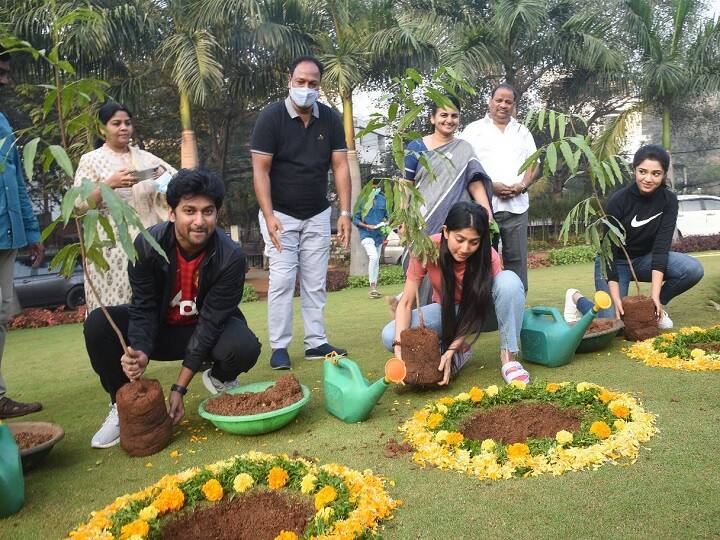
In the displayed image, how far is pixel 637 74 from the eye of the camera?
14.0m

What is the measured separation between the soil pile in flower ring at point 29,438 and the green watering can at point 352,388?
1.19m

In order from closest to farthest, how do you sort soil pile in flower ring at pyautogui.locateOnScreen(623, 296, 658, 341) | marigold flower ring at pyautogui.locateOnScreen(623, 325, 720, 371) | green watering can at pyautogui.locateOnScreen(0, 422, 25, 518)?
1. green watering can at pyautogui.locateOnScreen(0, 422, 25, 518)
2. marigold flower ring at pyautogui.locateOnScreen(623, 325, 720, 371)
3. soil pile in flower ring at pyautogui.locateOnScreen(623, 296, 658, 341)

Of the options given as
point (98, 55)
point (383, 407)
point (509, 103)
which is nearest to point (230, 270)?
point (383, 407)

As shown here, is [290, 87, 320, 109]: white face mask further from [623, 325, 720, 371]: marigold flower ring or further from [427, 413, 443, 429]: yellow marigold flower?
[623, 325, 720, 371]: marigold flower ring

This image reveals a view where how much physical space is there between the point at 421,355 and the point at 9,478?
1.76 meters

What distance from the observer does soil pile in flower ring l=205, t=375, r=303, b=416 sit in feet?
8.35

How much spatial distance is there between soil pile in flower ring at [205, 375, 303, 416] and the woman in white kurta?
3.97 ft

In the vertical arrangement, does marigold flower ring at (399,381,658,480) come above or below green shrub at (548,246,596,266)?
above

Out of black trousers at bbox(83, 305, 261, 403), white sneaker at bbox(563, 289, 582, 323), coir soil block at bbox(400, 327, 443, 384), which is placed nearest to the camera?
black trousers at bbox(83, 305, 261, 403)

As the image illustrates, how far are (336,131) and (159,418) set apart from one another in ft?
7.64

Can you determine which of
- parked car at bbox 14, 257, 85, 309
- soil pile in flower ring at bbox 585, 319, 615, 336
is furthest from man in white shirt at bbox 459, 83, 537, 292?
parked car at bbox 14, 257, 85, 309

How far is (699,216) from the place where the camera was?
1582 cm

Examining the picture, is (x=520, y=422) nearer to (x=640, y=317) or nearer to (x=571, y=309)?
(x=640, y=317)

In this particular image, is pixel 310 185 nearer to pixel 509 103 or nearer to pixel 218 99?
pixel 509 103
